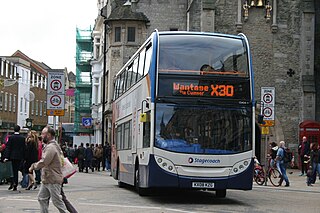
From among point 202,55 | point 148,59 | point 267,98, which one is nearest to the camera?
point 202,55

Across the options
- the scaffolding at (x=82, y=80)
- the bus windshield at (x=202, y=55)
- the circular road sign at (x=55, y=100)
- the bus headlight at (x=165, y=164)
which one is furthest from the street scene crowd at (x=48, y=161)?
the scaffolding at (x=82, y=80)

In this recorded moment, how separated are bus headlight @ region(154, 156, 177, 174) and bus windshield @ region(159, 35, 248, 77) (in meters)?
2.10

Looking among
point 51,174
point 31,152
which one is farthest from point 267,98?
point 51,174

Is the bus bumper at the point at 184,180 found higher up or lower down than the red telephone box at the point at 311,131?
lower down

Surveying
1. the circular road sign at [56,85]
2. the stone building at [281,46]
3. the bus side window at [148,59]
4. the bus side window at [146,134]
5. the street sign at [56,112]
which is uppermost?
the stone building at [281,46]

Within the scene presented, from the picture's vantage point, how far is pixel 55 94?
25.8 meters

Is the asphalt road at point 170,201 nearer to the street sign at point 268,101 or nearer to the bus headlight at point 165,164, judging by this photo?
the bus headlight at point 165,164

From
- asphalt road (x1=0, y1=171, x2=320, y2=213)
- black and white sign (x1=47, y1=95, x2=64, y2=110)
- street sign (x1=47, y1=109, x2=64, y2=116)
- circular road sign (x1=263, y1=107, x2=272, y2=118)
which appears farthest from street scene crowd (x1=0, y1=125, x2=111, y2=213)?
circular road sign (x1=263, y1=107, x2=272, y2=118)

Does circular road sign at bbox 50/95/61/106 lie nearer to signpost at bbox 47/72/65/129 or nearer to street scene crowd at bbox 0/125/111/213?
signpost at bbox 47/72/65/129

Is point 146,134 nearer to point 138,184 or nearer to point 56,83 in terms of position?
point 138,184

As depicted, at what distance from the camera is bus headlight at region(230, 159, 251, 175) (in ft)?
57.1

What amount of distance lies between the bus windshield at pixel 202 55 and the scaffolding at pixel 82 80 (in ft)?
190

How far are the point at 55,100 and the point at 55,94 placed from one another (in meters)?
0.22

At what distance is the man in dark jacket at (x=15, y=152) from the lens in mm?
21000
